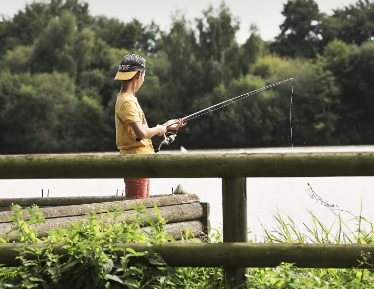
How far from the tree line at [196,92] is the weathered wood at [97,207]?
44.1 meters

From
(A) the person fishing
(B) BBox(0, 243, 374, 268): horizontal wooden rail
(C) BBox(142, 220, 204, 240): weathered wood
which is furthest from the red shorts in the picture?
(B) BBox(0, 243, 374, 268): horizontal wooden rail

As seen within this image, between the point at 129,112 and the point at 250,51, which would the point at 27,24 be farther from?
the point at 129,112

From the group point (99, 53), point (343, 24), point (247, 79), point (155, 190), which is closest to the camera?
point (155, 190)

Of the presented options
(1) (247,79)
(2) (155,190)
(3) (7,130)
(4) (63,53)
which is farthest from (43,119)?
(2) (155,190)

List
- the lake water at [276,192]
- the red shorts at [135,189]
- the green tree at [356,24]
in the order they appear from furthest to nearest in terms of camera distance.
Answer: the green tree at [356,24]
the lake water at [276,192]
the red shorts at [135,189]

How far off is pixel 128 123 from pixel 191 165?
132 centimetres

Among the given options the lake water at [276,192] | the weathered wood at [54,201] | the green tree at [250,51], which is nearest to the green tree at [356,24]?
the green tree at [250,51]

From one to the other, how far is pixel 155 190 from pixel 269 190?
12.2ft

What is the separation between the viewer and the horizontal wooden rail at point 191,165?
98.3 inches

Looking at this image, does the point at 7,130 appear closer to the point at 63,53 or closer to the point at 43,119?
the point at 43,119

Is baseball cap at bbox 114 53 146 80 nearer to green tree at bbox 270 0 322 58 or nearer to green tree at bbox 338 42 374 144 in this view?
green tree at bbox 338 42 374 144

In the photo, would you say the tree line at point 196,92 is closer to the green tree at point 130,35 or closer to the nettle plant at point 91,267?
the green tree at point 130,35

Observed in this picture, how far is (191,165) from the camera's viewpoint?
2568mm

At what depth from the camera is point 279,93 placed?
51500 mm
